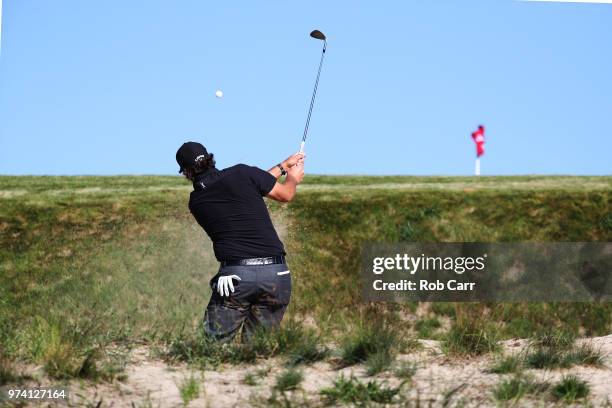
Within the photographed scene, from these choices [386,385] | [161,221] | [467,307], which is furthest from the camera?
[161,221]

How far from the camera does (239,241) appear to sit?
24.5 feet

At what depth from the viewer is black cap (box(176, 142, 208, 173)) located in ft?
25.0

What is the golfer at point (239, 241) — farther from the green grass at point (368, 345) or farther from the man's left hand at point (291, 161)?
the green grass at point (368, 345)

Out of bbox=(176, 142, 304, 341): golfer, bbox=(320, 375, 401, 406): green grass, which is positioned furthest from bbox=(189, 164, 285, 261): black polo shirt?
bbox=(320, 375, 401, 406): green grass

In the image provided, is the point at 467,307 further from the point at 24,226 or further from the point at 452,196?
the point at 24,226

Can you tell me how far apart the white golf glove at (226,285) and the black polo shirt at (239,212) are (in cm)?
19

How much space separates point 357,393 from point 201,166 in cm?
275

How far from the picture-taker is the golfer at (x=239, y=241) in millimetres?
7430

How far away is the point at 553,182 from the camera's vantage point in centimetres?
2516

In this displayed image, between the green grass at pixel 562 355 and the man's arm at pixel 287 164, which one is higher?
the man's arm at pixel 287 164

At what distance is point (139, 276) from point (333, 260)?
4.32 meters

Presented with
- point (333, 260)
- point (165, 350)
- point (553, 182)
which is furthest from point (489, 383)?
point (553, 182)

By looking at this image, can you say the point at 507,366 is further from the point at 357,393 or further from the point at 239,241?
the point at 239,241

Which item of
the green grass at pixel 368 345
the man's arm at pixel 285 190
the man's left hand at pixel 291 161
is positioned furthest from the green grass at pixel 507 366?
the man's left hand at pixel 291 161
